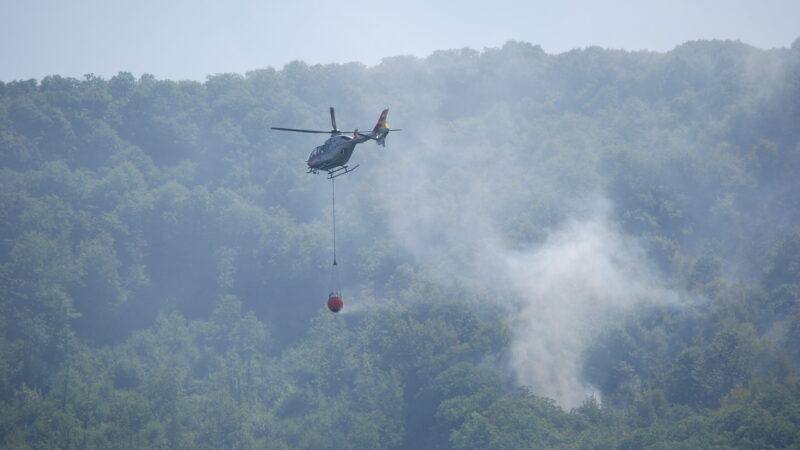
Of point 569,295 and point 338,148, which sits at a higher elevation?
point 338,148

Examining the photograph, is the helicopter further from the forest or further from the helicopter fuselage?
the forest

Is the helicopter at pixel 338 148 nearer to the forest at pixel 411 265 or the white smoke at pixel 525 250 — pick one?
the forest at pixel 411 265

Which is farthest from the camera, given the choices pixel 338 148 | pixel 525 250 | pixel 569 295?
pixel 525 250

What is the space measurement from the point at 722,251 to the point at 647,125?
39.7 metres

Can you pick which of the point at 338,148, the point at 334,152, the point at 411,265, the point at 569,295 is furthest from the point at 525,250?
the point at 338,148

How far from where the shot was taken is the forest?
359 feet

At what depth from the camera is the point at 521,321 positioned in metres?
126

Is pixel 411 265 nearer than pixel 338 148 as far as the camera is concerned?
No

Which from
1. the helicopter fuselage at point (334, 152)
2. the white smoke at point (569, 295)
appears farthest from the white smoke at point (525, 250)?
the helicopter fuselage at point (334, 152)

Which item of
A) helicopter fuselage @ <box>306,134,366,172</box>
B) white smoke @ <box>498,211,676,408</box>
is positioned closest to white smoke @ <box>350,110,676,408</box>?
white smoke @ <box>498,211,676,408</box>

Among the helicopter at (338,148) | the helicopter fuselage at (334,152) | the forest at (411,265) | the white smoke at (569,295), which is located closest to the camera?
the helicopter at (338,148)

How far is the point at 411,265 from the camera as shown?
474 feet

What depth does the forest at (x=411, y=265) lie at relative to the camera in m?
109

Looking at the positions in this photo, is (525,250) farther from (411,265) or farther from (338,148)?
(338,148)
